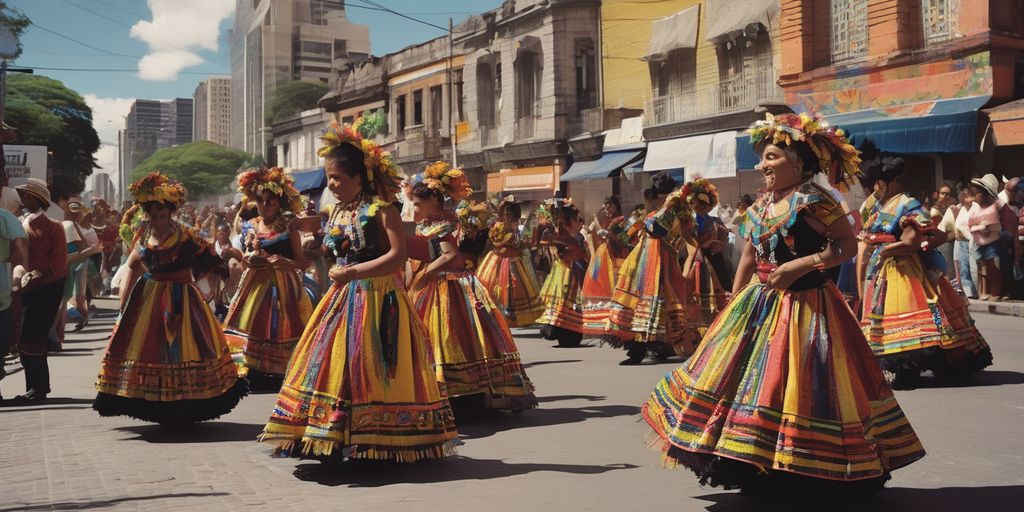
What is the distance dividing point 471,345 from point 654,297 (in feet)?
11.6

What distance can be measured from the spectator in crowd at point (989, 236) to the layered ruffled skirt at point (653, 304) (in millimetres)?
7985

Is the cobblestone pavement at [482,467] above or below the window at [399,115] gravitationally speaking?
below

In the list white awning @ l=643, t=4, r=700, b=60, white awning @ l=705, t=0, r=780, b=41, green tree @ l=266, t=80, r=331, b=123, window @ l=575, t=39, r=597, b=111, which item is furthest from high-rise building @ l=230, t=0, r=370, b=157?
white awning @ l=705, t=0, r=780, b=41

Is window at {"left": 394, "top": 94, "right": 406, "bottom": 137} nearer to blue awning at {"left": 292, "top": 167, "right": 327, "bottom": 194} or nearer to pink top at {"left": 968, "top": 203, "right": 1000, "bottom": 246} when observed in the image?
blue awning at {"left": 292, "top": 167, "right": 327, "bottom": 194}

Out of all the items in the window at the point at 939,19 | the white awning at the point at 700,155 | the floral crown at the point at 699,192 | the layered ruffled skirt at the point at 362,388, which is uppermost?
the window at the point at 939,19

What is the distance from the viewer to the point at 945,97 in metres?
24.0

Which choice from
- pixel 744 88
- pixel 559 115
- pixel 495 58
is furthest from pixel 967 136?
pixel 495 58

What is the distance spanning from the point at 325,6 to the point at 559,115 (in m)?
98.9

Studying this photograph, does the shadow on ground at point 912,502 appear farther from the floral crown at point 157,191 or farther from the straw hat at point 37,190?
the straw hat at point 37,190

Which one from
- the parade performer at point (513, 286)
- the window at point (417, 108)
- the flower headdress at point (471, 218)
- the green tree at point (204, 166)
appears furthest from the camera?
the green tree at point (204, 166)

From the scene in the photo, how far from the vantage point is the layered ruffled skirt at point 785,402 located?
521cm

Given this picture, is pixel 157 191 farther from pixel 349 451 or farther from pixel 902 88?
pixel 902 88

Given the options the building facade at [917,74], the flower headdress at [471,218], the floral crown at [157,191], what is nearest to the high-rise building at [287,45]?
the building facade at [917,74]

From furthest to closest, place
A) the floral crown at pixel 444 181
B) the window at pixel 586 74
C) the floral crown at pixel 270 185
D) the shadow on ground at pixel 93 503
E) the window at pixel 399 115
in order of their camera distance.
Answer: the window at pixel 399 115 < the window at pixel 586 74 < the floral crown at pixel 270 185 < the floral crown at pixel 444 181 < the shadow on ground at pixel 93 503
